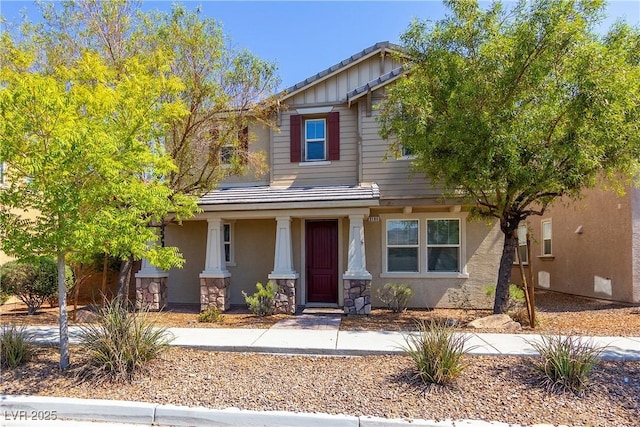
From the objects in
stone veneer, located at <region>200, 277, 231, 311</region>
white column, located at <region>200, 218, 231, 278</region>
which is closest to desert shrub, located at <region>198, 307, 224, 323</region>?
stone veneer, located at <region>200, 277, 231, 311</region>

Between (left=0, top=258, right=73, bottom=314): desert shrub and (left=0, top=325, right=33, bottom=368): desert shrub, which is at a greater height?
(left=0, top=258, right=73, bottom=314): desert shrub

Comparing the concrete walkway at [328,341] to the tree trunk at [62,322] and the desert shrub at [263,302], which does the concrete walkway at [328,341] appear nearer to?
the tree trunk at [62,322]

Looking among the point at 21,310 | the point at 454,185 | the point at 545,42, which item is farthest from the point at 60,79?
the point at 545,42

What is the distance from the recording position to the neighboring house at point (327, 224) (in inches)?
410

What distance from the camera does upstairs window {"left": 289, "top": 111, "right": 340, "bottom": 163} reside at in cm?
1147

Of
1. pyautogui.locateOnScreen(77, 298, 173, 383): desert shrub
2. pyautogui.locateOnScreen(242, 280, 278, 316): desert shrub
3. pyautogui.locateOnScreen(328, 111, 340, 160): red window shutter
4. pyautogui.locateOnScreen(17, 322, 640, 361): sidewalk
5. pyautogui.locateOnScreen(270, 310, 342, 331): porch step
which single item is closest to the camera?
pyautogui.locateOnScreen(77, 298, 173, 383): desert shrub

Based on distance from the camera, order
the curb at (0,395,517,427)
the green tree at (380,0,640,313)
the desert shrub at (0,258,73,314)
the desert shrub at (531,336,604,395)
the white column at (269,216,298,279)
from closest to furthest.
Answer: the curb at (0,395,517,427)
the desert shrub at (531,336,604,395)
the green tree at (380,0,640,313)
the desert shrub at (0,258,73,314)
the white column at (269,216,298,279)

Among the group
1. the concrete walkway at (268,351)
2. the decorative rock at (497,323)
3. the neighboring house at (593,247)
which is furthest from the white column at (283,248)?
the neighboring house at (593,247)

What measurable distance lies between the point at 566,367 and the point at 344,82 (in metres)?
9.39

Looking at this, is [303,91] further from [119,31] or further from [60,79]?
[60,79]

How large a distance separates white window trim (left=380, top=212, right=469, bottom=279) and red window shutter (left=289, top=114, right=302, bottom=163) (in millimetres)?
3036

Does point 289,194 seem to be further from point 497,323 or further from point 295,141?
point 497,323

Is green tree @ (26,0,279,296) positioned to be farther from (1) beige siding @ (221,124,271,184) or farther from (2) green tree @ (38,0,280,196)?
(1) beige siding @ (221,124,271,184)

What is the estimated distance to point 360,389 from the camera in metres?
4.82
